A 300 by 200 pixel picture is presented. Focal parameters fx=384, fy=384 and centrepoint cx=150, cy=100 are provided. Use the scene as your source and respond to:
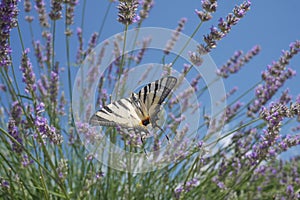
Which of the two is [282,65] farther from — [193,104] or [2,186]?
[2,186]

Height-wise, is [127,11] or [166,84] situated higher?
[127,11]

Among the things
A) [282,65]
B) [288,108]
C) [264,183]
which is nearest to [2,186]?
[288,108]

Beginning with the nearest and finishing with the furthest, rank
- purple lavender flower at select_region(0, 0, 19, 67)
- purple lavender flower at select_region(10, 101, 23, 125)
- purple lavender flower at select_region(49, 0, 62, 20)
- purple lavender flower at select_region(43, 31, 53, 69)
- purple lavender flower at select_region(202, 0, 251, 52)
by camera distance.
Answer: purple lavender flower at select_region(0, 0, 19, 67), purple lavender flower at select_region(202, 0, 251, 52), purple lavender flower at select_region(10, 101, 23, 125), purple lavender flower at select_region(49, 0, 62, 20), purple lavender flower at select_region(43, 31, 53, 69)

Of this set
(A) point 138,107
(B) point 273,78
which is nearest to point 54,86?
(A) point 138,107

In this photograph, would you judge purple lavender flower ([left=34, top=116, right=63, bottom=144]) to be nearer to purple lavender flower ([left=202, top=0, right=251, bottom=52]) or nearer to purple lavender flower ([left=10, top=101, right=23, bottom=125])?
purple lavender flower ([left=10, top=101, right=23, bottom=125])

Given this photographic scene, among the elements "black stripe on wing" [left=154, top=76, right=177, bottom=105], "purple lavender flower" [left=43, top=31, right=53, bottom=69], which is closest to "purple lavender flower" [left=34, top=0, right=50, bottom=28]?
"purple lavender flower" [left=43, top=31, right=53, bottom=69]

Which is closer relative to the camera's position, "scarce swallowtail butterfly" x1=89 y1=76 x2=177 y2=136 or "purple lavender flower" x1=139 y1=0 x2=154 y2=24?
"scarce swallowtail butterfly" x1=89 y1=76 x2=177 y2=136

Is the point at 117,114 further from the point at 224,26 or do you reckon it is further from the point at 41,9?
the point at 41,9

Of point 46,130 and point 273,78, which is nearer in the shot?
point 46,130
